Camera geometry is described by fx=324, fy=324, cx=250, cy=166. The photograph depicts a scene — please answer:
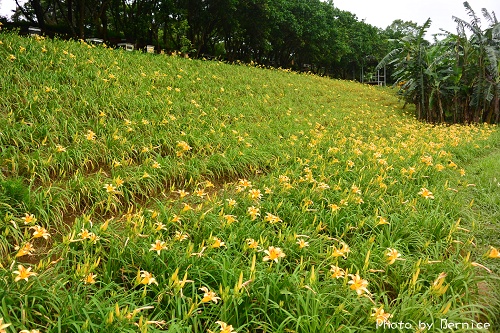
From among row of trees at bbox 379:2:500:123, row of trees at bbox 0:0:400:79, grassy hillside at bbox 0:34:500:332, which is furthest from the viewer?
row of trees at bbox 0:0:400:79

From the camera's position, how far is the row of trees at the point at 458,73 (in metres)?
11.3

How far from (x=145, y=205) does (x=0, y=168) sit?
1.28 m

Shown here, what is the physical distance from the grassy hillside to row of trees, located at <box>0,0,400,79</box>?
395 inches

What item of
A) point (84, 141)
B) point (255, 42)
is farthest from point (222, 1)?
point (84, 141)

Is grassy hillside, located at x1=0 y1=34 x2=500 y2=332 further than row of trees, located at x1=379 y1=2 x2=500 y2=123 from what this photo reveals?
No

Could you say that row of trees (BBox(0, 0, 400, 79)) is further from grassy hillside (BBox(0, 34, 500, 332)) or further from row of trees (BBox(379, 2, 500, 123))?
grassy hillside (BBox(0, 34, 500, 332))

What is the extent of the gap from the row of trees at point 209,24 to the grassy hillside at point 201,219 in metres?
10.0

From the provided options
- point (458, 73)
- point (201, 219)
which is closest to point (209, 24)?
point (458, 73)

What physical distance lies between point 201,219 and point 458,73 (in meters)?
12.5

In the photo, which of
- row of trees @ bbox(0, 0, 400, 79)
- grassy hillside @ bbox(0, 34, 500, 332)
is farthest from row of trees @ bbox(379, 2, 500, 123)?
row of trees @ bbox(0, 0, 400, 79)

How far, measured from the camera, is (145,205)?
297cm

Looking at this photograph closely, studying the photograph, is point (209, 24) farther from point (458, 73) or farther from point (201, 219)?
point (201, 219)

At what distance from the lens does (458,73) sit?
11516mm

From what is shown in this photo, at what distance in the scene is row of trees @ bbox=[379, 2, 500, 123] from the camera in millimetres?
11297
